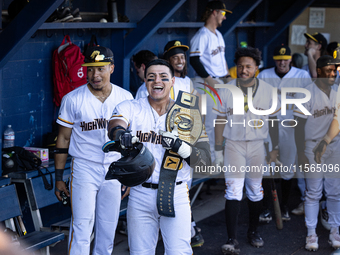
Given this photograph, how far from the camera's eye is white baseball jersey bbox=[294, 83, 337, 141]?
493 cm

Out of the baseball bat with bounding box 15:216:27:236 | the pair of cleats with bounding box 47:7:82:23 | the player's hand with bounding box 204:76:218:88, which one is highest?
the pair of cleats with bounding box 47:7:82:23

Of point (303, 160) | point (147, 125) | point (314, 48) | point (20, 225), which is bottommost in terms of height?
point (20, 225)

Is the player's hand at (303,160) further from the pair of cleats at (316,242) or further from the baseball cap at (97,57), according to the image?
the baseball cap at (97,57)

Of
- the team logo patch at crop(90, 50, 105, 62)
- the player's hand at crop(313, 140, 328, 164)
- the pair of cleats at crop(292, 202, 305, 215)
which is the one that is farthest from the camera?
the pair of cleats at crop(292, 202, 305, 215)

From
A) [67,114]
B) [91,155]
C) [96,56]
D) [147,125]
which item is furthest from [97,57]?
[147,125]

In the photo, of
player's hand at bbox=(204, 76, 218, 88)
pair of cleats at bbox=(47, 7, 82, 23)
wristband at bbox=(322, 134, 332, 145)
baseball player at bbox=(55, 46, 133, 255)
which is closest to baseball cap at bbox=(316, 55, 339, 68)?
wristband at bbox=(322, 134, 332, 145)

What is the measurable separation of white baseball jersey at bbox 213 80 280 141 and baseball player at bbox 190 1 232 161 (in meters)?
1.30

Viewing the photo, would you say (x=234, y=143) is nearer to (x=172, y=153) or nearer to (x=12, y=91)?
(x=172, y=153)

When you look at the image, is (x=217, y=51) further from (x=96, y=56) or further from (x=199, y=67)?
(x=96, y=56)

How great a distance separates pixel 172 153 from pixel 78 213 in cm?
104

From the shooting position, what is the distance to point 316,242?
4.87 metres

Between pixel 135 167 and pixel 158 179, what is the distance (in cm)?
39

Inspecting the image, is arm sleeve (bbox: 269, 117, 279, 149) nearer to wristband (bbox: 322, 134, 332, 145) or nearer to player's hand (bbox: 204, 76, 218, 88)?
wristband (bbox: 322, 134, 332, 145)

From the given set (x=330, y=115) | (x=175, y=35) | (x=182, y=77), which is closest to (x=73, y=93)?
(x=182, y=77)
